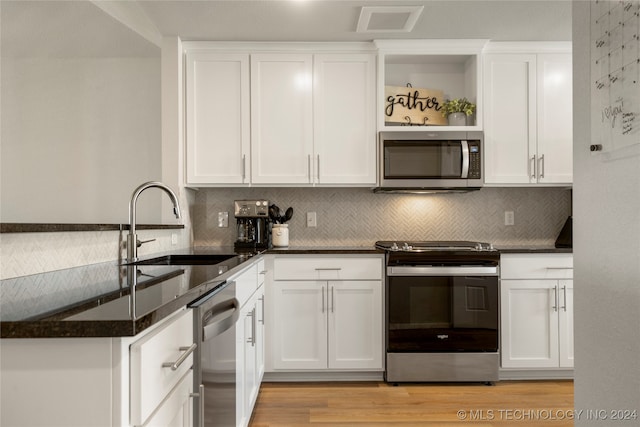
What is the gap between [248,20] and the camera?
280cm

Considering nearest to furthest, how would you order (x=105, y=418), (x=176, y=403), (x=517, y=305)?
1. (x=105, y=418)
2. (x=176, y=403)
3. (x=517, y=305)

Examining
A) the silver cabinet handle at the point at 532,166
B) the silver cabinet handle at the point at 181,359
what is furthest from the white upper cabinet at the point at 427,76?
the silver cabinet handle at the point at 181,359

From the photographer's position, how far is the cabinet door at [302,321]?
2904 mm

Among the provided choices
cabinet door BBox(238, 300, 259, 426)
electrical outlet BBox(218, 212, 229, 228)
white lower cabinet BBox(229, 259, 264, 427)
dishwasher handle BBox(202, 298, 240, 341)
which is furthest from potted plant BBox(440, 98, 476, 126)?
dishwasher handle BBox(202, 298, 240, 341)

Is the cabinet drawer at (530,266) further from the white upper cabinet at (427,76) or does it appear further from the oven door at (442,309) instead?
the white upper cabinet at (427,76)

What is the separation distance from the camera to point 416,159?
3078 mm

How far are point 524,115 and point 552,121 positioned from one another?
204 mm

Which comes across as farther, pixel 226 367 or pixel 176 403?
Result: pixel 226 367

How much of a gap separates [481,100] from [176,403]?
9.27 feet

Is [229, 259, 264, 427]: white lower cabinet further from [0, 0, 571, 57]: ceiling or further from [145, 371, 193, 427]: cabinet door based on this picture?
[0, 0, 571, 57]: ceiling

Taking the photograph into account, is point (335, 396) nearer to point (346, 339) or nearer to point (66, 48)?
point (346, 339)

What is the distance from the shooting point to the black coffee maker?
10.2 ft

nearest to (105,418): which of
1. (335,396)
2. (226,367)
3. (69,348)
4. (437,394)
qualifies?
(69,348)

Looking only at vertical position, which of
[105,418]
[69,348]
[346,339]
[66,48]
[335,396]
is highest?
[66,48]
